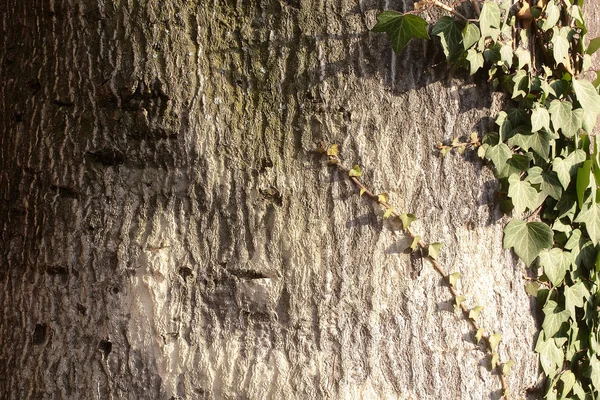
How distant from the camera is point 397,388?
1.57 meters

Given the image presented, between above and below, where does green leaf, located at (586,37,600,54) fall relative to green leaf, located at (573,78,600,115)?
above

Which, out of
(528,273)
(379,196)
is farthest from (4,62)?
(528,273)

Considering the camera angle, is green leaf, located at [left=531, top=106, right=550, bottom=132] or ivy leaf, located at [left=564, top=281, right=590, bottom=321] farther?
ivy leaf, located at [left=564, top=281, right=590, bottom=321]

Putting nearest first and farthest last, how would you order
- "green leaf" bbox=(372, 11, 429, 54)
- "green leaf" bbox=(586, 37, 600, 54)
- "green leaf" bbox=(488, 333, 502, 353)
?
"green leaf" bbox=(372, 11, 429, 54)
"green leaf" bbox=(488, 333, 502, 353)
"green leaf" bbox=(586, 37, 600, 54)

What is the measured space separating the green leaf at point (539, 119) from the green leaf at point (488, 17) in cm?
25

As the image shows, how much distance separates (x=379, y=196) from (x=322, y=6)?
53 centimetres

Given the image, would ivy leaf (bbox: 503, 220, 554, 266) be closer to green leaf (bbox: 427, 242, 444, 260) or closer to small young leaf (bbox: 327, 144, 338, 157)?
green leaf (bbox: 427, 242, 444, 260)

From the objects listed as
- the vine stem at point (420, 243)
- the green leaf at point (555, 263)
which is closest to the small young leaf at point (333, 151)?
the vine stem at point (420, 243)

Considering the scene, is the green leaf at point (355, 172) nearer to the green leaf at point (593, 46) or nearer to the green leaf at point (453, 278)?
the green leaf at point (453, 278)

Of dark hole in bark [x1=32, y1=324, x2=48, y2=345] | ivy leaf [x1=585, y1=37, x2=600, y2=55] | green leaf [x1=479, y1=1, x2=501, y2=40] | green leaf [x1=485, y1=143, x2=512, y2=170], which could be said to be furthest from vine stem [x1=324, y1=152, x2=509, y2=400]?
dark hole in bark [x1=32, y1=324, x2=48, y2=345]

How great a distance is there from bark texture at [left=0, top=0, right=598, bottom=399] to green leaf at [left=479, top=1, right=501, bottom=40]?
13 cm

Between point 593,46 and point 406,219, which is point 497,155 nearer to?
point 406,219

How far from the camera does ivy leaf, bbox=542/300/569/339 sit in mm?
1692

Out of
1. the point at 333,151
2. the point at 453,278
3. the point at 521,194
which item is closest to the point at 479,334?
the point at 453,278
